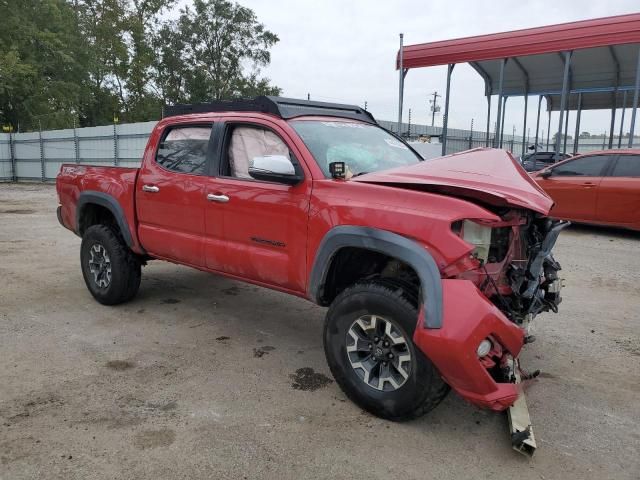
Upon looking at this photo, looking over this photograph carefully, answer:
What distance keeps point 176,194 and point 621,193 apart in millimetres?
7612

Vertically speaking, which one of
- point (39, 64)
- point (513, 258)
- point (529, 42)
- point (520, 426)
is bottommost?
point (520, 426)

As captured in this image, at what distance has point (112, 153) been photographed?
20344 millimetres

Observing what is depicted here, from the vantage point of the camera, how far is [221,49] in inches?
1406

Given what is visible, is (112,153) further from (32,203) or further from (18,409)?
(18,409)

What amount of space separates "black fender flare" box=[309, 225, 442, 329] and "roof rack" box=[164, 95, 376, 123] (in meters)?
1.16

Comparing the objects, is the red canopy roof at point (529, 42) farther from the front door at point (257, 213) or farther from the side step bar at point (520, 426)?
the side step bar at point (520, 426)

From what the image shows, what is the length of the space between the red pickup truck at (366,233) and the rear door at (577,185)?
6.01 metres

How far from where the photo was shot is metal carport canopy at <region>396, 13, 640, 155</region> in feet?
35.8

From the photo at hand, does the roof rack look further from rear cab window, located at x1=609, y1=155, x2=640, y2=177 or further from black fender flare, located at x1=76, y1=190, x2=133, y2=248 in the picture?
rear cab window, located at x1=609, y1=155, x2=640, y2=177

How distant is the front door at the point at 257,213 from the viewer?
3.50 meters

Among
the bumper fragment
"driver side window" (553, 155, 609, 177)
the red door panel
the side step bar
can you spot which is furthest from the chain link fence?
the bumper fragment

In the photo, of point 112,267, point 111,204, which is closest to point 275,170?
point 111,204

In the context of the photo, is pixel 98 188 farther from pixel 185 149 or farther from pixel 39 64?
pixel 39 64

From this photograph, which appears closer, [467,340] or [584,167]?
[467,340]
